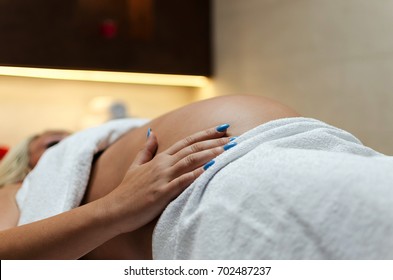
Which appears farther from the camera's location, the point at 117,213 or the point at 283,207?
the point at 117,213

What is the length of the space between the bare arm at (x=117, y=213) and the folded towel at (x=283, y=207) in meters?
0.05

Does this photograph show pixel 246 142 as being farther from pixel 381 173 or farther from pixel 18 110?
pixel 18 110

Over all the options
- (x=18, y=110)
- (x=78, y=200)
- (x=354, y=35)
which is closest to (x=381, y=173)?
(x=78, y=200)

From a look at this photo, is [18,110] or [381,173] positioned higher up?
[381,173]

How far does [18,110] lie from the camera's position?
103 inches

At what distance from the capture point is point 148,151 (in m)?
0.97

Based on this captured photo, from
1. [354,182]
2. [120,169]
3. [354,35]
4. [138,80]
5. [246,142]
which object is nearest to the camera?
[354,182]

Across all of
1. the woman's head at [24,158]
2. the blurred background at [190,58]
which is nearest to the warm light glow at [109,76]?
the blurred background at [190,58]

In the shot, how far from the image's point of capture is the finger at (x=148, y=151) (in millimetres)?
948

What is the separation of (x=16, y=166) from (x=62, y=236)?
3.48ft

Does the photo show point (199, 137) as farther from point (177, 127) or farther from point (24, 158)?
point (24, 158)

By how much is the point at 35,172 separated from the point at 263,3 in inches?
66.3

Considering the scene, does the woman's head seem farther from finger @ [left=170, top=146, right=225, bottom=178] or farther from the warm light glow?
finger @ [left=170, top=146, right=225, bottom=178]

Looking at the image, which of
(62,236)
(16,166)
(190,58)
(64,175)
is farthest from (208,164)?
(190,58)
